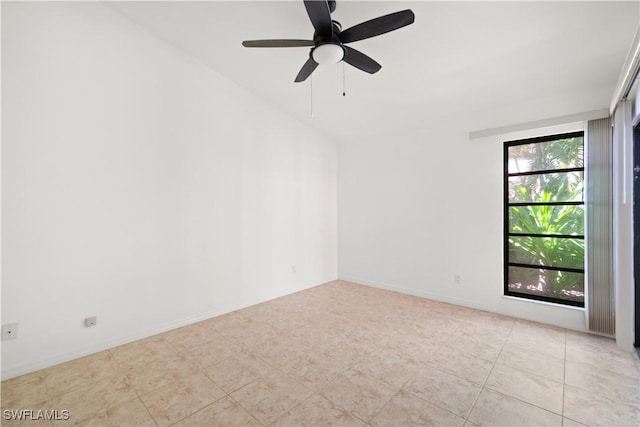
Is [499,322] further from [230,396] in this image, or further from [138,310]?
[138,310]

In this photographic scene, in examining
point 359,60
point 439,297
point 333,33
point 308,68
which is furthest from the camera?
point 439,297

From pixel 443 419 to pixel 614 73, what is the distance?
354 cm

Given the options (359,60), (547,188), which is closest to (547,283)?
(547,188)

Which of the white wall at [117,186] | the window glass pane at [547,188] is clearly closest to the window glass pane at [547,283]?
the window glass pane at [547,188]

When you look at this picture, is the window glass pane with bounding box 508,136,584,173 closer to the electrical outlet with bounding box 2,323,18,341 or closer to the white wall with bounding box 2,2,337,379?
the white wall with bounding box 2,2,337,379

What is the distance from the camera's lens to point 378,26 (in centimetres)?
189

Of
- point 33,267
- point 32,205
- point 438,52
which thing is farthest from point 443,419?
point 32,205

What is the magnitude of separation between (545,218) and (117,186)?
16.6 ft

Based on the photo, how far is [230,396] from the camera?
193 centimetres

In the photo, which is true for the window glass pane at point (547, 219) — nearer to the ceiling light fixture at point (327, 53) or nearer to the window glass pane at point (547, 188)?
the window glass pane at point (547, 188)

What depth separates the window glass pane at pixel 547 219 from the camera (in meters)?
3.12

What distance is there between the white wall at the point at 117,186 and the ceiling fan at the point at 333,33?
163 centimetres

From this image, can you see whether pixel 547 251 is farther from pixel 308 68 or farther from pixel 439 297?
pixel 308 68

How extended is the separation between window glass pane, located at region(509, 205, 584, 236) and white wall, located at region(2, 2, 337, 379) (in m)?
3.50
